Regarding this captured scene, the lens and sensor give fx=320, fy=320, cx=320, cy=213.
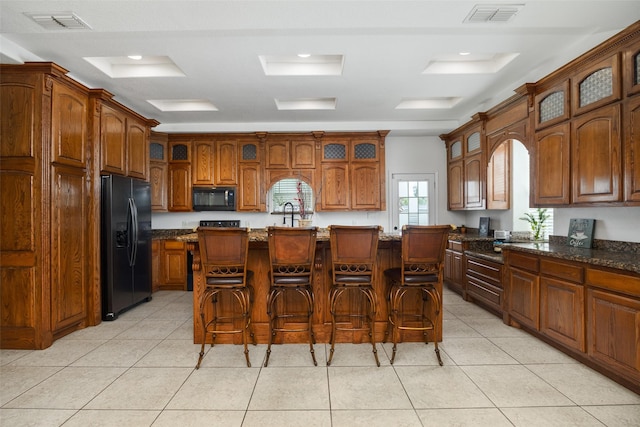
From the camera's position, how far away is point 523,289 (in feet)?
10.6

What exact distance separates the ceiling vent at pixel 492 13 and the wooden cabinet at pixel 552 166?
1249 millimetres

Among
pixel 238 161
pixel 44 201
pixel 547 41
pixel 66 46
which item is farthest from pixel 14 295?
pixel 547 41

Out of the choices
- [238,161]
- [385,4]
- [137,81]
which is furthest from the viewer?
[238,161]

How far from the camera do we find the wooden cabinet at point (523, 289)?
9.99 feet

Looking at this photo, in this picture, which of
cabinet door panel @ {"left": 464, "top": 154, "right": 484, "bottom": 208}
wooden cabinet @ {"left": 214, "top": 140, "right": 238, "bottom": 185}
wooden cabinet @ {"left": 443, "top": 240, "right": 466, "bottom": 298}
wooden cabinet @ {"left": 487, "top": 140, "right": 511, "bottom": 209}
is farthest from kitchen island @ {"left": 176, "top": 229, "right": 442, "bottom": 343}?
wooden cabinet @ {"left": 214, "top": 140, "right": 238, "bottom": 185}

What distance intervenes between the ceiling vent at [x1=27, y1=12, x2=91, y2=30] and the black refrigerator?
1609 millimetres

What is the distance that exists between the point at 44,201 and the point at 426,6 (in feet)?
12.1

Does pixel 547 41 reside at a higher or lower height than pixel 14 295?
higher

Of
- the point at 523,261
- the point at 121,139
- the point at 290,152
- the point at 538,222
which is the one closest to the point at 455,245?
the point at 538,222

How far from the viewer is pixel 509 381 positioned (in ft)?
7.77

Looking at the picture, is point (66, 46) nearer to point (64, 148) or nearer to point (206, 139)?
point (64, 148)

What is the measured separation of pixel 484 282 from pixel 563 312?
1.29 meters

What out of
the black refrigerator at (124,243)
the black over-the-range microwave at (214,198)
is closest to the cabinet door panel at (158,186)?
the black over-the-range microwave at (214,198)

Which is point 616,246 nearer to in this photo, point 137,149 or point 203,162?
point 203,162
